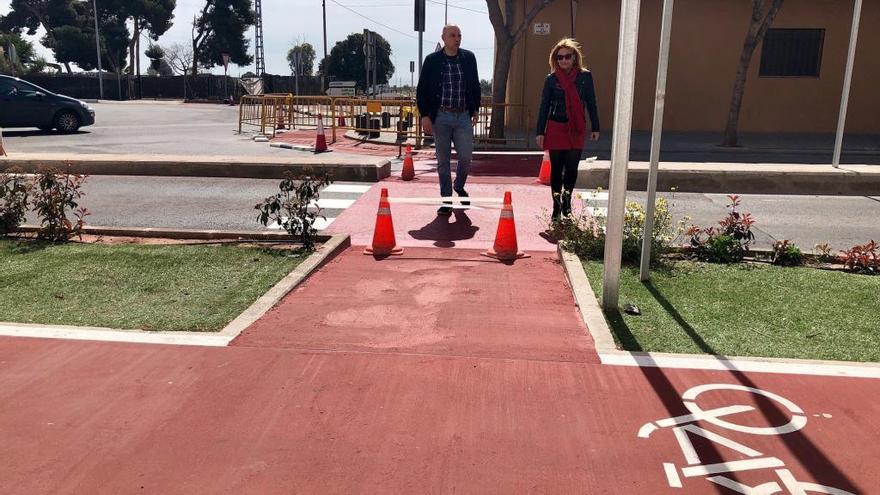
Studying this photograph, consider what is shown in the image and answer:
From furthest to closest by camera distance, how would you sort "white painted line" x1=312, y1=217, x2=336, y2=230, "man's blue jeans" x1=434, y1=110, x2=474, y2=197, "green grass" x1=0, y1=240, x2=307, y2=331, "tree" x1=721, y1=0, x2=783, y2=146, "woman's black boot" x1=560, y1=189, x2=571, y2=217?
"tree" x1=721, y1=0, x2=783, y2=146 → "white painted line" x1=312, y1=217, x2=336, y2=230 → "man's blue jeans" x1=434, y1=110, x2=474, y2=197 → "woman's black boot" x1=560, y1=189, x2=571, y2=217 → "green grass" x1=0, y1=240, x2=307, y2=331

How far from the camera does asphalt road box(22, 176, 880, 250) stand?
8047 mm

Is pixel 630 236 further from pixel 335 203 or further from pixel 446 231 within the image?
pixel 335 203

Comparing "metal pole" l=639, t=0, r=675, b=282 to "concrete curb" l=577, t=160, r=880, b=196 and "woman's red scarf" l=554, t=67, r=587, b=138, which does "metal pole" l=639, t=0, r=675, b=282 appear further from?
"concrete curb" l=577, t=160, r=880, b=196

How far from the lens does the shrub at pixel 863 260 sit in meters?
5.98

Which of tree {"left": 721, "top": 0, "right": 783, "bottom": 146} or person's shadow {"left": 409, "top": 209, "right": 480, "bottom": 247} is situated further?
tree {"left": 721, "top": 0, "right": 783, "bottom": 146}

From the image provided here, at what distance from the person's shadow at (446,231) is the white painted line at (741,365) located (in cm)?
313

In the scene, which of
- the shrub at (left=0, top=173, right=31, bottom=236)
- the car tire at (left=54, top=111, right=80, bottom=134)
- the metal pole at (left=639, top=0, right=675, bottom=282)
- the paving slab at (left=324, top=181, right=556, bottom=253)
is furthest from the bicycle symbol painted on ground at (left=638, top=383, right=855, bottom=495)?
the car tire at (left=54, top=111, right=80, bottom=134)

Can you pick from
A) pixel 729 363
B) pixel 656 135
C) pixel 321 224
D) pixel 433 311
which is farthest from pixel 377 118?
pixel 729 363

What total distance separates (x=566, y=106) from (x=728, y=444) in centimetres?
444

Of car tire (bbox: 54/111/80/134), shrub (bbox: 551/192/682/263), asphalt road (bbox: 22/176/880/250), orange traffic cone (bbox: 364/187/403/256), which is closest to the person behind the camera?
shrub (bbox: 551/192/682/263)

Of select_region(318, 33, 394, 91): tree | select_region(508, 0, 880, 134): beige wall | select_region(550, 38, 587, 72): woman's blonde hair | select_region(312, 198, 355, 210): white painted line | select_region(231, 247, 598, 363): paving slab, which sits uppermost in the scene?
select_region(318, 33, 394, 91): tree

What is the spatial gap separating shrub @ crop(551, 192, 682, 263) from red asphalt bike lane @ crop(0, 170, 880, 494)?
157 cm

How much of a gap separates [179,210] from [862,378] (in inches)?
299

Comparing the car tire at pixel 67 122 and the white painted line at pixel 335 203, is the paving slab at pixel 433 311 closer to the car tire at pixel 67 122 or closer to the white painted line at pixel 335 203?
the white painted line at pixel 335 203
